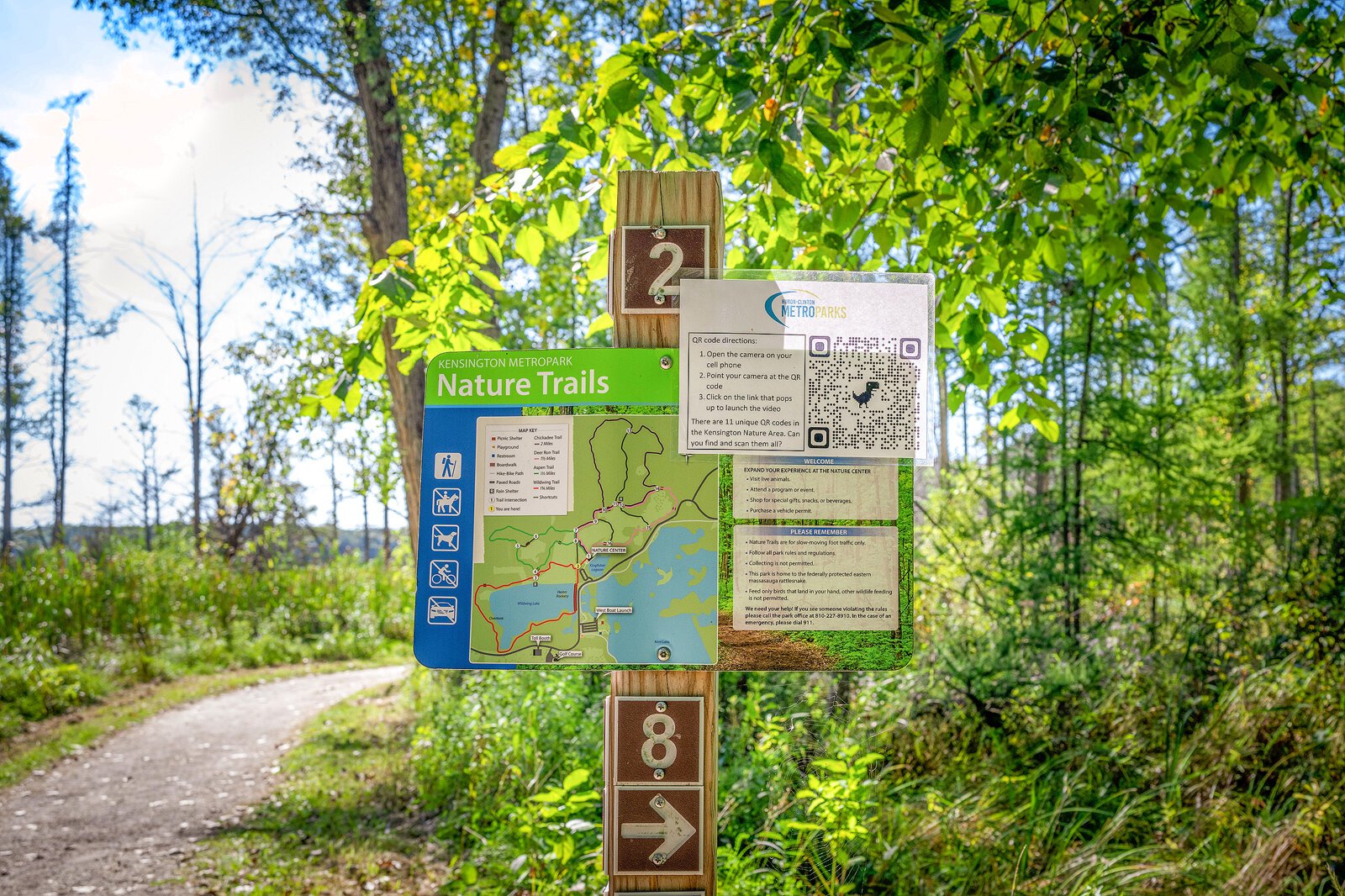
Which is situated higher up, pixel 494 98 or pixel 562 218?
pixel 494 98

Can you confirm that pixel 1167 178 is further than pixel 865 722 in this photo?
No

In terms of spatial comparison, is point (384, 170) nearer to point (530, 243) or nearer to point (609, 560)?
point (530, 243)

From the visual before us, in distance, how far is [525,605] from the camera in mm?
1556

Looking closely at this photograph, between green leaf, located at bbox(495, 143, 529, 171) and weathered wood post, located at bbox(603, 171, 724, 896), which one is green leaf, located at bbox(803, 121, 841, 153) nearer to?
weathered wood post, located at bbox(603, 171, 724, 896)

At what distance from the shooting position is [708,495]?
5.04 ft

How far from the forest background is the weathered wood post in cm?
40

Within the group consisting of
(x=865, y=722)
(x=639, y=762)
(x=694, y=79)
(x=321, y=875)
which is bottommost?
(x=321, y=875)

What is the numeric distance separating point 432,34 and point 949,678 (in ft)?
23.2

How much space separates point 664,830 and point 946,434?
448 centimetres

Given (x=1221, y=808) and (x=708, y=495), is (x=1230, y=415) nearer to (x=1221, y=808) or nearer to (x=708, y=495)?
(x=1221, y=808)

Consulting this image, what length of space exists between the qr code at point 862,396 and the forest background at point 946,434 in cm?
58

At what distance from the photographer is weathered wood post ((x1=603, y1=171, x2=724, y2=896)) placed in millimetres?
1549

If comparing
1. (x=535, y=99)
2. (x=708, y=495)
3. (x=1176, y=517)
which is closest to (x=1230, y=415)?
(x=1176, y=517)

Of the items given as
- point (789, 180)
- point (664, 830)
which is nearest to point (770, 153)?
point (789, 180)
